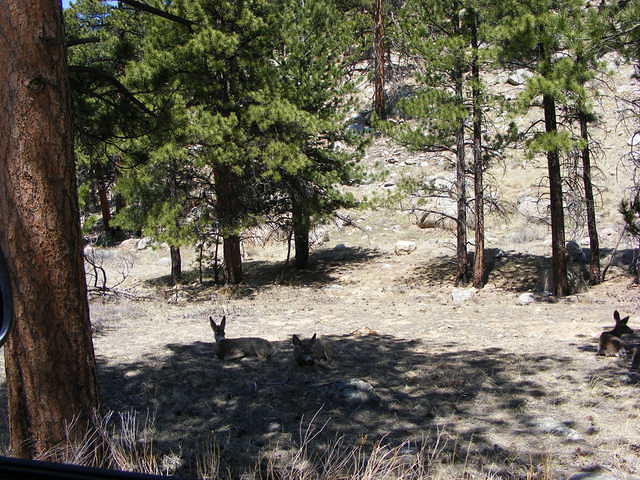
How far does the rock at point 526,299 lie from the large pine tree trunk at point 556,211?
612 millimetres

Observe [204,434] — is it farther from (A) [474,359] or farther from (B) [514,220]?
(B) [514,220]

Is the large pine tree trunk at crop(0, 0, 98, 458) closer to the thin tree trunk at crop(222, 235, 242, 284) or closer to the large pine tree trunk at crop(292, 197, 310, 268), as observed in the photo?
the large pine tree trunk at crop(292, 197, 310, 268)

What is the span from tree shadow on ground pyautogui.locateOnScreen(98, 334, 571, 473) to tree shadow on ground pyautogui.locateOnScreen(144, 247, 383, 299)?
786 cm

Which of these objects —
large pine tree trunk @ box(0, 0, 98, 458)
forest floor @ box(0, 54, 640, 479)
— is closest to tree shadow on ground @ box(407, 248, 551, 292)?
forest floor @ box(0, 54, 640, 479)

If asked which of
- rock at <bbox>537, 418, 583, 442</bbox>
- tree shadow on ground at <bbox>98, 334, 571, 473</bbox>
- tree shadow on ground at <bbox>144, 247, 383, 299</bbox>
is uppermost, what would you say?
tree shadow on ground at <bbox>144, 247, 383, 299</bbox>

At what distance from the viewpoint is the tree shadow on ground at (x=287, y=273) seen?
16.5 m

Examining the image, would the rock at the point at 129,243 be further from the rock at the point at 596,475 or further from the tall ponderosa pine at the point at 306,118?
the rock at the point at 596,475

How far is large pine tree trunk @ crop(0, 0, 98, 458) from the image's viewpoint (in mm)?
3788

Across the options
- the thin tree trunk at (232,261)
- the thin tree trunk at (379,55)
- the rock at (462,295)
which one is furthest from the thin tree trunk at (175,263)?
the thin tree trunk at (379,55)

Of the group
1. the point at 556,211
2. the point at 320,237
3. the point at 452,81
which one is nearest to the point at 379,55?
the point at 320,237

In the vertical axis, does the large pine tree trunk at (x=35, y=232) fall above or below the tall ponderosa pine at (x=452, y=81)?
below

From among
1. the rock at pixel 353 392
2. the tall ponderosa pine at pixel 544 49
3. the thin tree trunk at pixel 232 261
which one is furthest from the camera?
the thin tree trunk at pixel 232 261

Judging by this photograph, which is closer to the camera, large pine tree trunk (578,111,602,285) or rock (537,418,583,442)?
rock (537,418,583,442)

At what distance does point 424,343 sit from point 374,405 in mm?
3804
